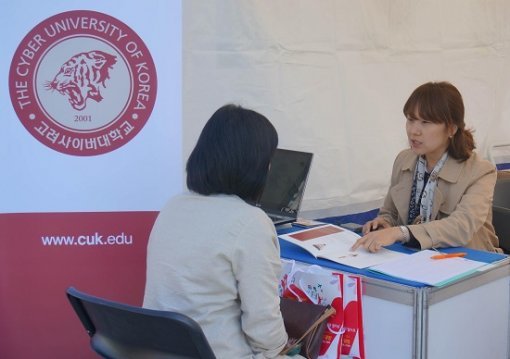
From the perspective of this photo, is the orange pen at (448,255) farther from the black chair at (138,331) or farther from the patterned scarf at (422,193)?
the black chair at (138,331)

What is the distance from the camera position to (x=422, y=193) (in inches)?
93.7

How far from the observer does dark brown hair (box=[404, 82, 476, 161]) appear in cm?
224

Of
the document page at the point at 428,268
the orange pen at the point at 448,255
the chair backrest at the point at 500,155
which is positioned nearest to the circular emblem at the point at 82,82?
the document page at the point at 428,268

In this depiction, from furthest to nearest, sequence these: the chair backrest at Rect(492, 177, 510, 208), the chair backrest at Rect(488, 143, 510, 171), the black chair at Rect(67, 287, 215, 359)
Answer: the chair backrest at Rect(488, 143, 510, 171)
the chair backrest at Rect(492, 177, 510, 208)
the black chair at Rect(67, 287, 215, 359)

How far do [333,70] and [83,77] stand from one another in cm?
130

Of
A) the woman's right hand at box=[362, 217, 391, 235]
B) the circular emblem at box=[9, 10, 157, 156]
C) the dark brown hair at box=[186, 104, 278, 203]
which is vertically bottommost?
the woman's right hand at box=[362, 217, 391, 235]

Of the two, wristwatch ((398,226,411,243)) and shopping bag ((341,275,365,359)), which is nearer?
shopping bag ((341,275,365,359))

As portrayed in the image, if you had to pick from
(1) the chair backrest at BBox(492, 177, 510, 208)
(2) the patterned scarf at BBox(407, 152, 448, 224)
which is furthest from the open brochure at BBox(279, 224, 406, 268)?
(1) the chair backrest at BBox(492, 177, 510, 208)

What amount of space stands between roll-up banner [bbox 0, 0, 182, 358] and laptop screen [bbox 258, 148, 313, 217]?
0.56 m

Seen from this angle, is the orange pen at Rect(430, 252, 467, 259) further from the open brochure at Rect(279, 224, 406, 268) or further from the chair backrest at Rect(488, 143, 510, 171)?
the chair backrest at Rect(488, 143, 510, 171)

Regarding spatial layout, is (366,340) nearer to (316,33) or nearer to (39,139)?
(39,139)

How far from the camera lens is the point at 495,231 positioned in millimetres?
2596

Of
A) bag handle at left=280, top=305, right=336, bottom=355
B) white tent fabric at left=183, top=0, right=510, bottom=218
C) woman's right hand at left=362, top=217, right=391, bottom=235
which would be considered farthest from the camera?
Result: white tent fabric at left=183, top=0, right=510, bottom=218

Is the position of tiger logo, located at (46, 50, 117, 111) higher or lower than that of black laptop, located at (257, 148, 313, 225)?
higher
